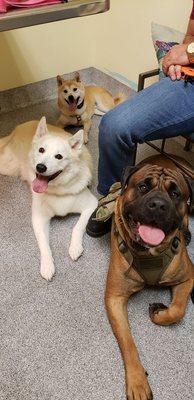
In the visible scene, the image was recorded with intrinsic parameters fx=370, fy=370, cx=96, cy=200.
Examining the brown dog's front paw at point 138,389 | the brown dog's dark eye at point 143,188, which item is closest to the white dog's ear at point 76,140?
the brown dog's dark eye at point 143,188

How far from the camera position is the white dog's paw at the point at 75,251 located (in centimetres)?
145

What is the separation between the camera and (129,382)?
1.04 m

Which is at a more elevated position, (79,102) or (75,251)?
(79,102)

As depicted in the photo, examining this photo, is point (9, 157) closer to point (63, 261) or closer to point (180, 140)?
point (63, 261)

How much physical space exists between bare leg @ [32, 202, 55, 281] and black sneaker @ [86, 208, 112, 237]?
180 millimetres

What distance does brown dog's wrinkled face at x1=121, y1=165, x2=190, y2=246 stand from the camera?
3.39 ft

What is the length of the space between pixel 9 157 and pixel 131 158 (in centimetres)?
71

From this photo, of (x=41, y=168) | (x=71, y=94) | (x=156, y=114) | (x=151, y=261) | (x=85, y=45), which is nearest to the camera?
(x=151, y=261)

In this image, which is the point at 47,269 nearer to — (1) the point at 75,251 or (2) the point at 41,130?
(1) the point at 75,251

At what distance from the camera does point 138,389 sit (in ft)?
3.37

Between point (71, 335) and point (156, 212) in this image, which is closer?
point (156, 212)

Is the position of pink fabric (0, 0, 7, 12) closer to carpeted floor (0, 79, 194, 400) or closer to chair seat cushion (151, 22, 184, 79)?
chair seat cushion (151, 22, 184, 79)

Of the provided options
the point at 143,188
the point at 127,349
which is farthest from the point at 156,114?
the point at 127,349

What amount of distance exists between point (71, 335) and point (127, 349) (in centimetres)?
21
